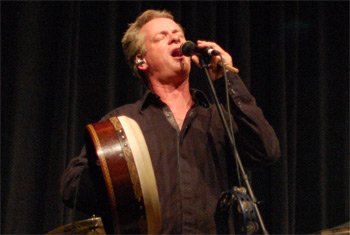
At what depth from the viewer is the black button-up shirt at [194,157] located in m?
1.30

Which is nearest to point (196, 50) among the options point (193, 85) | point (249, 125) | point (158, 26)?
point (249, 125)

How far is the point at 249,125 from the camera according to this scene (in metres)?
1.30

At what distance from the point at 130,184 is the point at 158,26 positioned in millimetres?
887

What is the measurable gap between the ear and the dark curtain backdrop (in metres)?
0.40

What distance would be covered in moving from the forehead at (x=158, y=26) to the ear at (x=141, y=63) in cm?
11

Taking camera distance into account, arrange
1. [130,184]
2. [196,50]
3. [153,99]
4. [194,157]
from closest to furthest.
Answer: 1. [130,184]
2. [196,50]
3. [194,157]
4. [153,99]

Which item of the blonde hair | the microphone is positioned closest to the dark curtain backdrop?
the blonde hair

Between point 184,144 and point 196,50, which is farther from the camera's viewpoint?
point 184,144

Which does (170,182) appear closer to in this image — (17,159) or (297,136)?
(17,159)

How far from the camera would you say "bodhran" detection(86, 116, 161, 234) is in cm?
101

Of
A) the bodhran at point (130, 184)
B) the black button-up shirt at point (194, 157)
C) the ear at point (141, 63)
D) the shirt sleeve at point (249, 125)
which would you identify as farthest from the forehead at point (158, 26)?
the bodhran at point (130, 184)

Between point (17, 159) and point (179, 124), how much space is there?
0.87 metres

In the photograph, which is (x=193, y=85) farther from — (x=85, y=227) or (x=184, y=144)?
(x=85, y=227)

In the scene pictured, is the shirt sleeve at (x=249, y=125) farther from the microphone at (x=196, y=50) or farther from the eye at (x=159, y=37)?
the eye at (x=159, y=37)
